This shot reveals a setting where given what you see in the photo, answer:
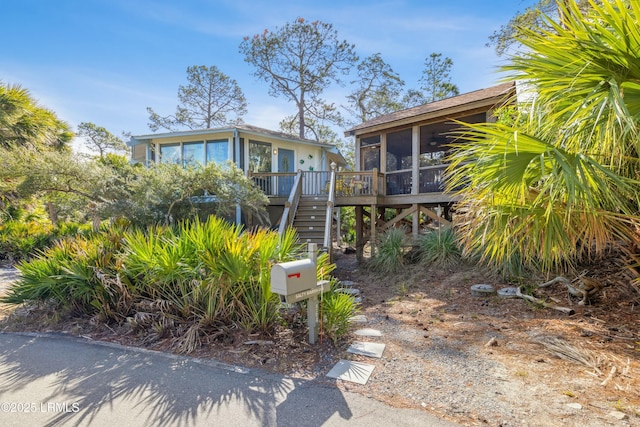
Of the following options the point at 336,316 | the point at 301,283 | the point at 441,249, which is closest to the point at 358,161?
the point at 441,249

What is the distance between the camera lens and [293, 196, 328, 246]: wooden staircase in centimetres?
969

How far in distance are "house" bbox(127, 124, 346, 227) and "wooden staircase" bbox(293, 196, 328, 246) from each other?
6.11ft

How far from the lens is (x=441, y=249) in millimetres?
8602

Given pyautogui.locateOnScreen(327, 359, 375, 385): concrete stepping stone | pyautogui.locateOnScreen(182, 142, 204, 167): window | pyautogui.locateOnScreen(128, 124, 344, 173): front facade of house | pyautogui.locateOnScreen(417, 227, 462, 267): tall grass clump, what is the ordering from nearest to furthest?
pyautogui.locateOnScreen(327, 359, 375, 385): concrete stepping stone, pyautogui.locateOnScreen(417, 227, 462, 267): tall grass clump, pyautogui.locateOnScreen(128, 124, 344, 173): front facade of house, pyautogui.locateOnScreen(182, 142, 204, 167): window

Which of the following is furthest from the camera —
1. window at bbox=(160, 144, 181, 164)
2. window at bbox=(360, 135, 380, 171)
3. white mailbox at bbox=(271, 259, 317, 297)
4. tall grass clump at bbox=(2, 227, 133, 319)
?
window at bbox=(160, 144, 181, 164)

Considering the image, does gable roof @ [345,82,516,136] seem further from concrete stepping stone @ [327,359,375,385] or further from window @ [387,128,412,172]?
concrete stepping stone @ [327,359,375,385]

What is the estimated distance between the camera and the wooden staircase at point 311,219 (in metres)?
9.69

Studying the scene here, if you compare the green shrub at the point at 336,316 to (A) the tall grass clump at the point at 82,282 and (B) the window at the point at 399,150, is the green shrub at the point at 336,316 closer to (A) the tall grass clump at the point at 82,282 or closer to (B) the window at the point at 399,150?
(A) the tall grass clump at the point at 82,282

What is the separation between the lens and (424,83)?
81.3 feet

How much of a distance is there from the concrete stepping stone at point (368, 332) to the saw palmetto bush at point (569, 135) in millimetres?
1945

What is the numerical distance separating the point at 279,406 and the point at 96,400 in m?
1.61

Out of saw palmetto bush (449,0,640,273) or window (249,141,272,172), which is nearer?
saw palmetto bush (449,0,640,273)

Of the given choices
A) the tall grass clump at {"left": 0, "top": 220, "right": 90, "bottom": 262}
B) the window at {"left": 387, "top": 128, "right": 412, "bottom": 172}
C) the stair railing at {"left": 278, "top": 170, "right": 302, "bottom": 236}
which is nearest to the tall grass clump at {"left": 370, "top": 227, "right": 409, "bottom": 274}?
the stair railing at {"left": 278, "top": 170, "right": 302, "bottom": 236}

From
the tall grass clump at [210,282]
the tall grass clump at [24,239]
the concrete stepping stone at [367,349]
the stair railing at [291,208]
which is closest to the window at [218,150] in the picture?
the stair railing at [291,208]
